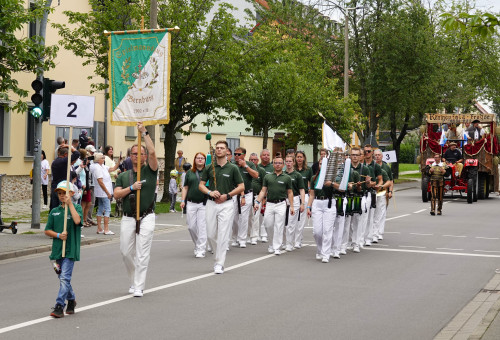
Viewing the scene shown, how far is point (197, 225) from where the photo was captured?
1431cm

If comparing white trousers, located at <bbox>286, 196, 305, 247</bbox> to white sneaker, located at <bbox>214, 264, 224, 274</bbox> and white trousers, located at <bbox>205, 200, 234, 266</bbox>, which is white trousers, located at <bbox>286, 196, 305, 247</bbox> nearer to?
white trousers, located at <bbox>205, 200, 234, 266</bbox>

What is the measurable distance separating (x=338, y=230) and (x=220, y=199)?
9.81ft

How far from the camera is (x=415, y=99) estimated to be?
4766 cm

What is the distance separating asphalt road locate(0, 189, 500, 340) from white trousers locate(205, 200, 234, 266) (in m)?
0.34

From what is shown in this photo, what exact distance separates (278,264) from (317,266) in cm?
63

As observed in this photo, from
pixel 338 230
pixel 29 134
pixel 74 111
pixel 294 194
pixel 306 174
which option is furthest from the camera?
pixel 29 134

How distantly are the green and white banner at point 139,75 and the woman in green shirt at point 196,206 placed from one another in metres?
3.24

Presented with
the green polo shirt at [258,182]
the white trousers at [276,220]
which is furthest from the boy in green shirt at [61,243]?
the green polo shirt at [258,182]

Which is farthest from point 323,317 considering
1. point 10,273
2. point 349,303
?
point 10,273

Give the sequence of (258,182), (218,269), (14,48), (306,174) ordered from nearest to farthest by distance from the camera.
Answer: (218,269)
(14,48)
(306,174)
(258,182)

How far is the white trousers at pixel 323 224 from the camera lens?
13711 mm

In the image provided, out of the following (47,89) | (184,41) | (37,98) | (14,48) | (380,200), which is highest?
(184,41)

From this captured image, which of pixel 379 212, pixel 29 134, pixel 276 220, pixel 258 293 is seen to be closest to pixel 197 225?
pixel 276 220

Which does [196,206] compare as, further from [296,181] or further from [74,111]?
[74,111]
